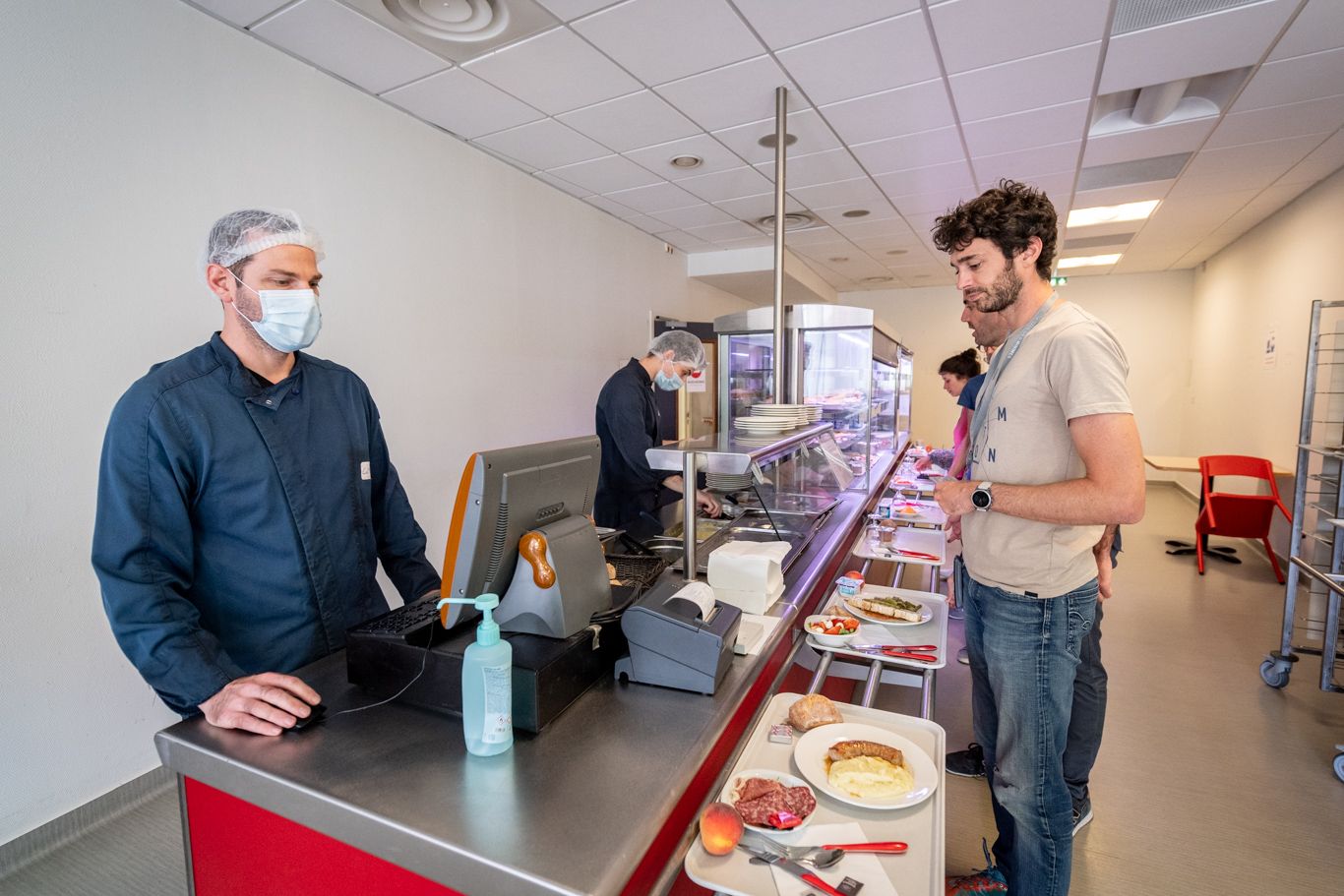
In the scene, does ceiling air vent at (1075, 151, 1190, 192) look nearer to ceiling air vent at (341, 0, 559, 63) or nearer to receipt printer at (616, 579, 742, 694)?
ceiling air vent at (341, 0, 559, 63)

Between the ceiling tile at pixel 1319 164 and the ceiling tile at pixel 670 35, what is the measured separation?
13.3ft

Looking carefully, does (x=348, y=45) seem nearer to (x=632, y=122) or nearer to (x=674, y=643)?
(x=632, y=122)

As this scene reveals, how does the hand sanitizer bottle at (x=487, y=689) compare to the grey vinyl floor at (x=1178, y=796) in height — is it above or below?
above

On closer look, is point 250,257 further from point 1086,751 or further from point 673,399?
point 673,399

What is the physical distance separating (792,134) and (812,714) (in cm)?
340

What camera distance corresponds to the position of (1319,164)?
14.1 ft

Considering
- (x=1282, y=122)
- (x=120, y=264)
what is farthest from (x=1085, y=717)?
(x=1282, y=122)

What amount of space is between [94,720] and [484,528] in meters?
2.26

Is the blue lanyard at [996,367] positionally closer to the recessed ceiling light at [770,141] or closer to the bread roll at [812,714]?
the bread roll at [812,714]

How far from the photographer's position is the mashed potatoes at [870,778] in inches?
42.9

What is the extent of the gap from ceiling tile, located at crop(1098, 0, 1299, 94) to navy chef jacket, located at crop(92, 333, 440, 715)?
356 cm

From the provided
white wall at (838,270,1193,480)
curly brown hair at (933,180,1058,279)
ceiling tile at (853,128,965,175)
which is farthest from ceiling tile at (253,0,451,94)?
white wall at (838,270,1193,480)

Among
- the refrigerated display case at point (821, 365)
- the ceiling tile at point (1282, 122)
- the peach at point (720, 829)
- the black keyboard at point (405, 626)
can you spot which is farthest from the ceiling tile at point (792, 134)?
the peach at point (720, 829)

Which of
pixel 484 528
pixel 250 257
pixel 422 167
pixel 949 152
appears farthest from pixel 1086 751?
pixel 422 167
